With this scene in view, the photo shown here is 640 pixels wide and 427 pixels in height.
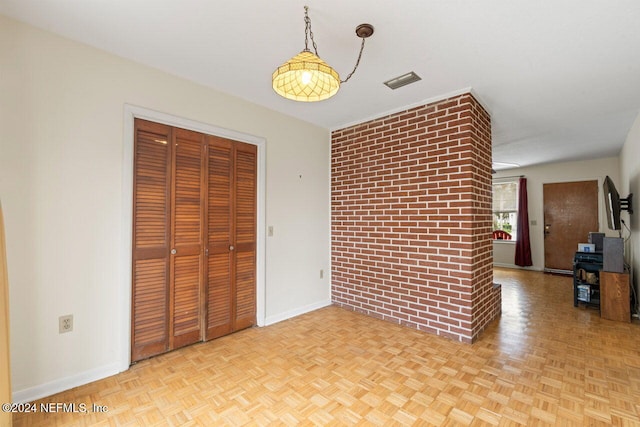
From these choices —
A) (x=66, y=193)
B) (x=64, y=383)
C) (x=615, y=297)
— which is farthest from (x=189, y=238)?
(x=615, y=297)

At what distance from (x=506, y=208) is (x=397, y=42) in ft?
20.6

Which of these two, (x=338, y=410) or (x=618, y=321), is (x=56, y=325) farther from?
(x=618, y=321)

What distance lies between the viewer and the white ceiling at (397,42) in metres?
1.69

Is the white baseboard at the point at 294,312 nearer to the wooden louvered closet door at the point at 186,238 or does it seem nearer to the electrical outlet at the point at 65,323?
the wooden louvered closet door at the point at 186,238

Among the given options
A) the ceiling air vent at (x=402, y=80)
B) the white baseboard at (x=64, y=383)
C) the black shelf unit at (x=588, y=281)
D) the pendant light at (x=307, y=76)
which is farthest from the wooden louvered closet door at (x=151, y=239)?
the black shelf unit at (x=588, y=281)

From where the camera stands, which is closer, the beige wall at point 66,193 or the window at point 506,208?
the beige wall at point 66,193

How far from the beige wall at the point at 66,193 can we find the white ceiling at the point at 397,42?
19cm

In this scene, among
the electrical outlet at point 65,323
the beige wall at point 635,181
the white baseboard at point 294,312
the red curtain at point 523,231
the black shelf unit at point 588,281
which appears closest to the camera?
the electrical outlet at point 65,323

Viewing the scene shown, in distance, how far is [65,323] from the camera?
6.48 feet

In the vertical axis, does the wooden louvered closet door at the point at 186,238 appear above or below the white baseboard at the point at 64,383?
above

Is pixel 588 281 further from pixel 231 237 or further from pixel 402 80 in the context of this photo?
pixel 231 237

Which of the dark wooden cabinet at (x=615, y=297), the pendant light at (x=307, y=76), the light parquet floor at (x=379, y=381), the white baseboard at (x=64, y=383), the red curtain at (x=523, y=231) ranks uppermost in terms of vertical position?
the pendant light at (x=307, y=76)

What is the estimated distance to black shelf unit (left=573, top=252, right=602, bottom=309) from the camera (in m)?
3.66

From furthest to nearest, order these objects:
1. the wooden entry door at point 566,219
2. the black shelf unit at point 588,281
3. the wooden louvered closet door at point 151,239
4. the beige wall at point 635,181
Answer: the wooden entry door at point 566,219 < the black shelf unit at point 588,281 < the beige wall at point 635,181 < the wooden louvered closet door at point 151,239
